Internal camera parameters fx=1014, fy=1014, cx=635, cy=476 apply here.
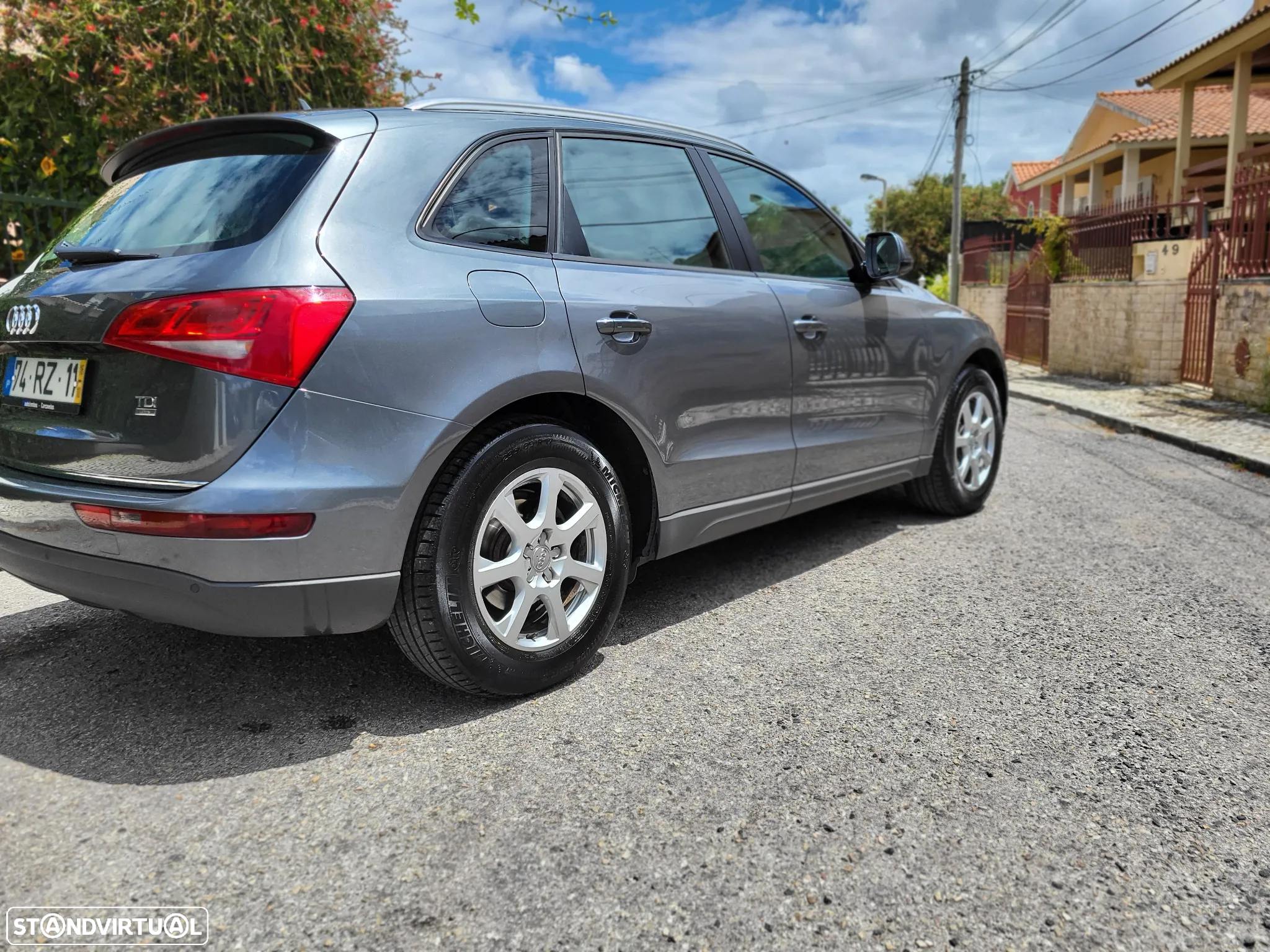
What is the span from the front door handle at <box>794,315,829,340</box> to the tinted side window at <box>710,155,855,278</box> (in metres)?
0.23

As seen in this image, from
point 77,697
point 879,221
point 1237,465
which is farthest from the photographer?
point 879,221

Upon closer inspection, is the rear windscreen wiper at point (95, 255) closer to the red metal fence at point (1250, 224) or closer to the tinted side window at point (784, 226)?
the tinted side window at point (784, 226)

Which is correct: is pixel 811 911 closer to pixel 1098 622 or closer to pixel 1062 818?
pixel 1062 818

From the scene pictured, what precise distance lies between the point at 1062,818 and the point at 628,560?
1.49 meters

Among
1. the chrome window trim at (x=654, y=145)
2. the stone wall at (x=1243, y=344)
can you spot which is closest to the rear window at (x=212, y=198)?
the chrome window trim at (x=654, y=145)

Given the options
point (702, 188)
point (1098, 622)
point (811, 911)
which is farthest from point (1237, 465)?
point (811, 911)

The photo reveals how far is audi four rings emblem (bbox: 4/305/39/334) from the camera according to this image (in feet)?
9.06

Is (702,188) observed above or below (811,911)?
above

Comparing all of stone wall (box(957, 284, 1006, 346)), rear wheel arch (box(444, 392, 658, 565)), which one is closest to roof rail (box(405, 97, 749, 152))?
rear wheel arch (box(444, 392, 658, 565))

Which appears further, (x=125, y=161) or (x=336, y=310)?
(x=125, y=161)

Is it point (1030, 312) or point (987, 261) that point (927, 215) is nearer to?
point (987, 261)

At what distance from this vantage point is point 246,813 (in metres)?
2.39

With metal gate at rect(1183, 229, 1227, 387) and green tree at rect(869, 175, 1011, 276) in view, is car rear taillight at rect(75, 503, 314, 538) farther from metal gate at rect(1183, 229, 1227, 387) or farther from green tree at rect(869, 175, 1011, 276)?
green tree at rect(869, 175, 1011, 276)

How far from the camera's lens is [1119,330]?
13320 mm
